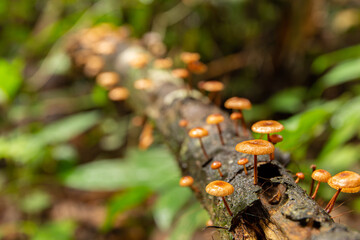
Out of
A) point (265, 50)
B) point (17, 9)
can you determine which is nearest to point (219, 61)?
point (265, 50)

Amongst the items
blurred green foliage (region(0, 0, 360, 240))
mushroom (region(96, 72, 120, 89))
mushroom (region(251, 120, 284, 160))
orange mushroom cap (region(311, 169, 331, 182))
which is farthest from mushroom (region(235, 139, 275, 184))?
mushroom (region(96, 72, 120, 89))

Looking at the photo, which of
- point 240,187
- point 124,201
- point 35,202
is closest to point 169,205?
point 124,201

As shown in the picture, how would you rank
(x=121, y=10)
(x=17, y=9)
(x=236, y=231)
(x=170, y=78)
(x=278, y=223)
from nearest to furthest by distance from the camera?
(x=278, y=223)
(x=236, y=231)
(x=170, y=78)
(x=121, y=10)
(x=17, y=9)

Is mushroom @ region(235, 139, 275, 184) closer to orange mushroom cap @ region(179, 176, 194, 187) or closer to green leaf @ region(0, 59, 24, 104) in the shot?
orange mushroom cap @ region(179, 176, 194, 187)

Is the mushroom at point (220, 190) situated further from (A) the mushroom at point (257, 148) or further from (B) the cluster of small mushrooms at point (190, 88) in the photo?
(A) the mushroom at point (257, 148)

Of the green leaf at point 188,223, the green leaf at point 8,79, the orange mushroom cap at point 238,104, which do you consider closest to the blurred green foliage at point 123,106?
the green leaf at point 8,79

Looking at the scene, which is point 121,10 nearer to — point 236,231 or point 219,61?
point 219,61

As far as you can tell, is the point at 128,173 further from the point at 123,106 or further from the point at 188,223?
the point at 123,106
